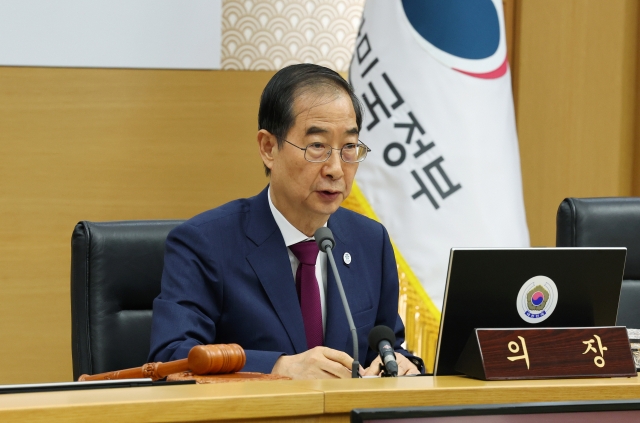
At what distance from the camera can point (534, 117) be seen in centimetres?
381

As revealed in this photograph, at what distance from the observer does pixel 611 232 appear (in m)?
2.46

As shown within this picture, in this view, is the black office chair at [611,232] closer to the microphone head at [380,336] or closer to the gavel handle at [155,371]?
the microphone head at [380,336]

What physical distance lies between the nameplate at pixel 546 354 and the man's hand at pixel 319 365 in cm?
28

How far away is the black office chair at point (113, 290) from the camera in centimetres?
211

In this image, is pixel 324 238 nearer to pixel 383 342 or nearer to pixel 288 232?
pixel 383 342

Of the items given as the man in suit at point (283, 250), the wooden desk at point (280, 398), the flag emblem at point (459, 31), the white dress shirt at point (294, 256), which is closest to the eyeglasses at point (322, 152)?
the man in suit at point (283, 250)

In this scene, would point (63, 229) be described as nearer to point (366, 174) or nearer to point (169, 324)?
point (366, 174)

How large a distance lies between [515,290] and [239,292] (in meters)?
0.72

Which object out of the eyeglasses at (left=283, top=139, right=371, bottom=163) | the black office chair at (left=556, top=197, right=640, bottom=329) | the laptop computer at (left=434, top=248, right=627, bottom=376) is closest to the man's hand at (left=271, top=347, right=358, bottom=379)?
the laptop computer at (left=434, top=248, right=627, bottom=376)

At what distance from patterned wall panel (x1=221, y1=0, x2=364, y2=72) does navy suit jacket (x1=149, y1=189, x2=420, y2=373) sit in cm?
142

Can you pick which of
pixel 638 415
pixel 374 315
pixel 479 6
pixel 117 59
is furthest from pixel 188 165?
pixel 638 415

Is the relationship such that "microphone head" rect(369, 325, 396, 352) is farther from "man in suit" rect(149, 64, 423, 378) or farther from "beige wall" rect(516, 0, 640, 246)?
"beige wall" rect(516, 0, 640, 246)

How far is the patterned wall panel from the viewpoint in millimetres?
3316

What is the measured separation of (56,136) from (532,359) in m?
2.29
